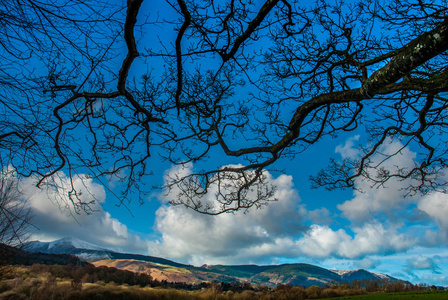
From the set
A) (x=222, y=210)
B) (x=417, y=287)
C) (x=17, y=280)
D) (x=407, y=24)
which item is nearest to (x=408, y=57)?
(x=407, y=24)

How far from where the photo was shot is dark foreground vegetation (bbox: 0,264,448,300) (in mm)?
13539

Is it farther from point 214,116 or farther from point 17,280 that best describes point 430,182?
point 17,280

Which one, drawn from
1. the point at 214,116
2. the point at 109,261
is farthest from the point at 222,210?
the point at 109,261

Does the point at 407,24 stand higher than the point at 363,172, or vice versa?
the point at 407,24

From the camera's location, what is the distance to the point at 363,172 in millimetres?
6531

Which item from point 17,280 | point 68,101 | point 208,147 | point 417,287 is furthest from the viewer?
point 417,287

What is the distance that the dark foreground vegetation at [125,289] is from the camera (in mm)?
13539

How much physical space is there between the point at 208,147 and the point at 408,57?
4409mm

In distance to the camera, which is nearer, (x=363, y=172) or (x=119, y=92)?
(x=119, y=92)

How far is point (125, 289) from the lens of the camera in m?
17.5

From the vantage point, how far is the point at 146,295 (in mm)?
17703

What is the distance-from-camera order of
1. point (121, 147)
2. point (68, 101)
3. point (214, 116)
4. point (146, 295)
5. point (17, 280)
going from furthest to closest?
point (146, 295), point (17, 280), point (214, 116), point (121, 147), point (68, 101)

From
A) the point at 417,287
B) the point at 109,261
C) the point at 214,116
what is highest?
A: the point at 214,116

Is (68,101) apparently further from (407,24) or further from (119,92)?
(407,24)
